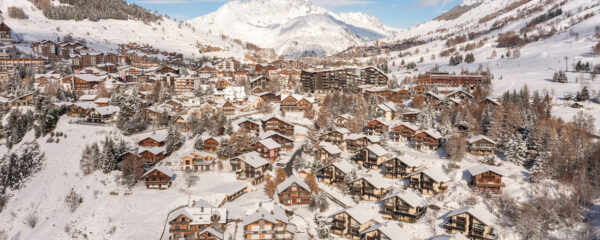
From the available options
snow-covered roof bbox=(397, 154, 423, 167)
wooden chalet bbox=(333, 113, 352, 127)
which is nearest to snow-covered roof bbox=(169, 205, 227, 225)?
snow-covered roof bbox=(397, 154, 423, 167)

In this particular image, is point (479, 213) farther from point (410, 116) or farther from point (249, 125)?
point (249, 125)

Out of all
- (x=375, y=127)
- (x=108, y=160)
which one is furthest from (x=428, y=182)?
(x=108, y=160)

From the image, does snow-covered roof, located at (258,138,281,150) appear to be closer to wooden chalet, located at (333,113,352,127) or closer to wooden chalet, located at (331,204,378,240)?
wooden chalet, located at (333,113,352,127)

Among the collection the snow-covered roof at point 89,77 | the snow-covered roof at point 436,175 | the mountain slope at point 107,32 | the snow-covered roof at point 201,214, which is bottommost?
the snow-covered roof at point 201,214

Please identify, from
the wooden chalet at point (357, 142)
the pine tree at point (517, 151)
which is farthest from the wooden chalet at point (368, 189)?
the pine tree at point (517, 151)

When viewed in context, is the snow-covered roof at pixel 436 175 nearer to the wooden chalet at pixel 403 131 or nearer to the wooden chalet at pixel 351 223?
the wooden chalet at pixel 351 223

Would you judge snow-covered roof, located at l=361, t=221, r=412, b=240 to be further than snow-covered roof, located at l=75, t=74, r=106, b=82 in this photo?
No

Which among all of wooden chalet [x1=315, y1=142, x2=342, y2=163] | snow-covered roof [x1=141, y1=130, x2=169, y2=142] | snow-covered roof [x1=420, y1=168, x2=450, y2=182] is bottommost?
snow-covered roof [x1=420, y1=168, x2=450, y2=182]

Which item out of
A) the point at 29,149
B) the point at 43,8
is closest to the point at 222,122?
the point at 29,149
